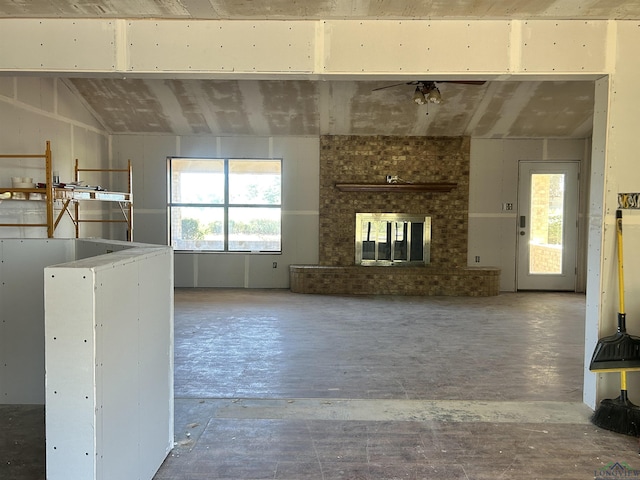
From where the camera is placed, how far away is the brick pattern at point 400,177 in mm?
8164

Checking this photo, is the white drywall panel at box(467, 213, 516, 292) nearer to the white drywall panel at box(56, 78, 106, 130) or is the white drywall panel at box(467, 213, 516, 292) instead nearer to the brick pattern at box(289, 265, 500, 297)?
the brick pattern at box(289, 265, 500, 297)

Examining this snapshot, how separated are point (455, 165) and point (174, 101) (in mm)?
4637

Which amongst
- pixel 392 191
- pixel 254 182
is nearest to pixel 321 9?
pixel 392 191

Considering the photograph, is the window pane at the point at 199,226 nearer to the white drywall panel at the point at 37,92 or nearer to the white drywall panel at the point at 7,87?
the white drywall panel at the point at 37,92

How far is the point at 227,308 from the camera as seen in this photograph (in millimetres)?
6668

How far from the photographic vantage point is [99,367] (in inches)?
69.3

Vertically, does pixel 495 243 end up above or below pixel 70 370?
above

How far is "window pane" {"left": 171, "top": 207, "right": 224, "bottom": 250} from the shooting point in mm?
8438

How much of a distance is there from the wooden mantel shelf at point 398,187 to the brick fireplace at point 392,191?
20 millimetres

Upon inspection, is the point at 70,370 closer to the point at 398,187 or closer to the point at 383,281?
the point at 383,281

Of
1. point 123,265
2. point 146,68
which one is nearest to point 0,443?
point 123,265

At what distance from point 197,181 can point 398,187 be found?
3456 mm

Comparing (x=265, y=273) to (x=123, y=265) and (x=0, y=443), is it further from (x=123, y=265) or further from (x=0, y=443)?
(x=123, y=265)

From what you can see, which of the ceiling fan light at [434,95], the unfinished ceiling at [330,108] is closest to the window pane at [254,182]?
the unfinished ceiling at [330,108]
